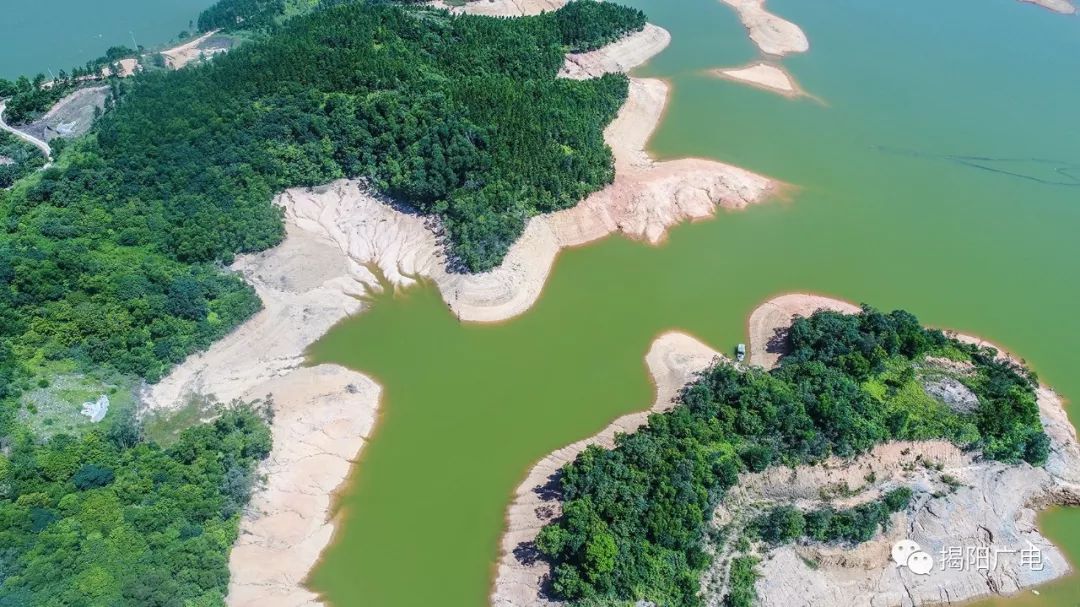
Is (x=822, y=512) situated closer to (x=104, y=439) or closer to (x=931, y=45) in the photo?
(x=104, y=439)

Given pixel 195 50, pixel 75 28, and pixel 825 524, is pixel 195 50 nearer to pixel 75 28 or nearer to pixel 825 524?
pixel 75 28

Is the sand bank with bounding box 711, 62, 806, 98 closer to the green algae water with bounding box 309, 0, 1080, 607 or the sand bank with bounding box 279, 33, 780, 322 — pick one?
the green algae water with bounding box 309, 0, 1080, 607

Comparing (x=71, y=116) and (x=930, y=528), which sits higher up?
(x=71, y=116)

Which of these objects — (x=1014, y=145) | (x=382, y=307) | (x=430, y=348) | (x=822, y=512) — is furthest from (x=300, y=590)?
(x=1014, y=145)

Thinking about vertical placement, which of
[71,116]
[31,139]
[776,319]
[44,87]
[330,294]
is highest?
[44,87]

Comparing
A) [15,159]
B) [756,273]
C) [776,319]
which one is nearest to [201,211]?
[15,159]
